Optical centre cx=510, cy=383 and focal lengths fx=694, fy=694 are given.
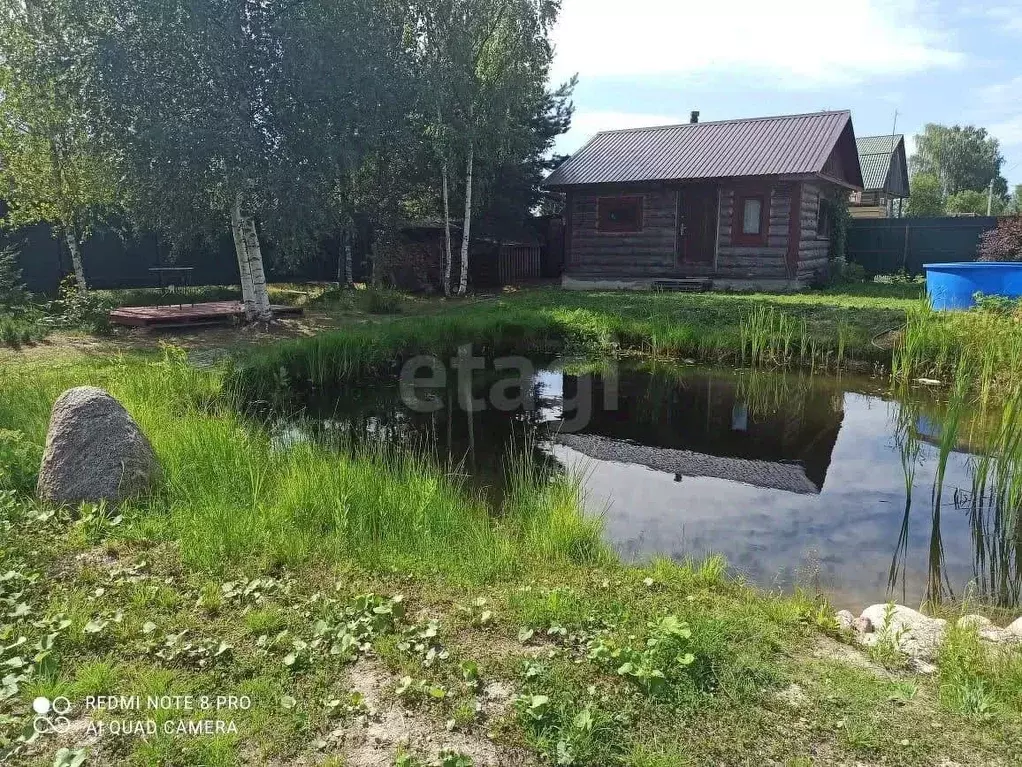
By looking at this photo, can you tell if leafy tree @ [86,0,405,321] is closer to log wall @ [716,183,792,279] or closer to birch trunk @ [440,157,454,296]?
birch trunk @ [440,157,454,296]

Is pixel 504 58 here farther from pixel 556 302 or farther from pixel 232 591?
pixel 232 591

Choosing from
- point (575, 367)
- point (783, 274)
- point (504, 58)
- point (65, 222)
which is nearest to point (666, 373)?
point (575, 367)

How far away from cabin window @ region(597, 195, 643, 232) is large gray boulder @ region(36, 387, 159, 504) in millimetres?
15174

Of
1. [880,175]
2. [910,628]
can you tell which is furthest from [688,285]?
[880,175]

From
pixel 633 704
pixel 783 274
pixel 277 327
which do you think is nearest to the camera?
pixel 633 704

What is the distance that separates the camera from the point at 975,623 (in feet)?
11.1

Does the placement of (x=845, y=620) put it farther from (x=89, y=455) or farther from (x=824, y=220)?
(x=824, y=220)

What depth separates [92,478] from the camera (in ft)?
14.1

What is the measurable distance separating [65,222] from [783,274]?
1473cm

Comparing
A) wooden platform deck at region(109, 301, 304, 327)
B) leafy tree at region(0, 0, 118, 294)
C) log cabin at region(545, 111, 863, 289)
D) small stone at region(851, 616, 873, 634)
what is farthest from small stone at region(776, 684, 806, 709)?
log cabin at region(545, 111, 863, 289)

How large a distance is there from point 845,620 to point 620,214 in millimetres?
15584

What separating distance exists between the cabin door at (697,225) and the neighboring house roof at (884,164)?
1347 centimetres

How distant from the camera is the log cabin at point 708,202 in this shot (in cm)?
1619

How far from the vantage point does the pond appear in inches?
182
